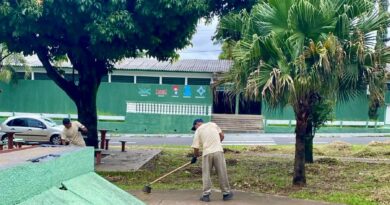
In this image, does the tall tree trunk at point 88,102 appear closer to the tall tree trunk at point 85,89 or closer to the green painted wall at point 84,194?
the tall tree trunk at point 85,89

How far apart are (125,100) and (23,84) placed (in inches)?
240

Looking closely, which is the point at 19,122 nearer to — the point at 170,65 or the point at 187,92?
the point at 187,92

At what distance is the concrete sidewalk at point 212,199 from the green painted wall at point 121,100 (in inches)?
760

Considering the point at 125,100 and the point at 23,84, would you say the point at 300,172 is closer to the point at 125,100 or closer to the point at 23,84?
the point at 125,100

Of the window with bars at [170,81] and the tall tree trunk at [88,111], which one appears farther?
the window with bars at [170,81]

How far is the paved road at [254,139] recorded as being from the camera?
25.0m

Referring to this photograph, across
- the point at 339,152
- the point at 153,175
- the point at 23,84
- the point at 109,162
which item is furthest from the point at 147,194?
the point at 23,84

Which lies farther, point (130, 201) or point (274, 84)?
point (274, 84)

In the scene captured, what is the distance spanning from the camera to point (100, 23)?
1154cm

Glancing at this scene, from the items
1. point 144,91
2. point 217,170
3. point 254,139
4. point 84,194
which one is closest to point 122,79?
point 144,91

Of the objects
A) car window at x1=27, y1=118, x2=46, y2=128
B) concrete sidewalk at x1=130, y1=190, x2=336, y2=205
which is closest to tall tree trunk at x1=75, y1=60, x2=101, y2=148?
concrete sidewalk at x1=130, y1=190, x2=336, y2=205

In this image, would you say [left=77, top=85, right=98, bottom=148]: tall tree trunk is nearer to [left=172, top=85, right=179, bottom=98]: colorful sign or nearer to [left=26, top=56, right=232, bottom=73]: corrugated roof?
[left=172, top=85, right=179, bottom=98]: colorful sign

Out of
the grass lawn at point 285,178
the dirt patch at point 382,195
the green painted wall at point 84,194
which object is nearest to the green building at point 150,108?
the grass lawn at point 285,178

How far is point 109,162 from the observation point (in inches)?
585
